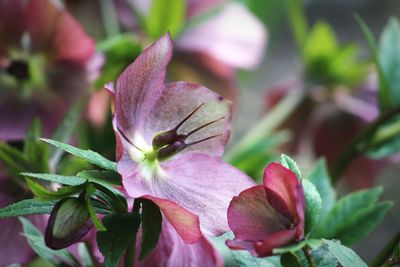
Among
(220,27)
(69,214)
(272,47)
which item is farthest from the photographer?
(272,47)

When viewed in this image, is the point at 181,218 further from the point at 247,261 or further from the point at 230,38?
the point at 230,38

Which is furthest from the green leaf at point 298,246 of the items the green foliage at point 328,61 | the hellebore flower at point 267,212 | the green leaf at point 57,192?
the green foliage at point 328,61

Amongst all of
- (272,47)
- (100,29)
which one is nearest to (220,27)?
(100,29)

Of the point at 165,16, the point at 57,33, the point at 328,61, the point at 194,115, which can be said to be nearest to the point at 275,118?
the point at 328,61

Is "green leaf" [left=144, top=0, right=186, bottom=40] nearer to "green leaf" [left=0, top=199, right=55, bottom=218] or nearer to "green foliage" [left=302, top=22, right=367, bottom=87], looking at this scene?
"green foliage" [left=302, top=22, right=367, bottom=87]

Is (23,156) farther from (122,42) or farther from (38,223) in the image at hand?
(122,42)

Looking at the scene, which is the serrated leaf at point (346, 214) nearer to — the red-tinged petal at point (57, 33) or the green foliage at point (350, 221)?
the green foliage at point (350, 221)
